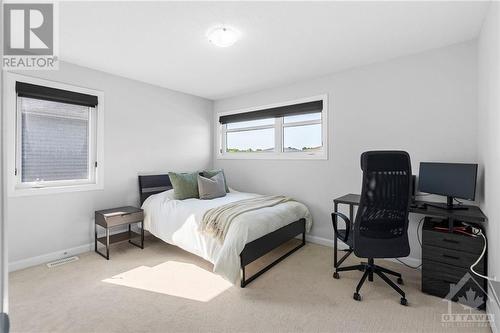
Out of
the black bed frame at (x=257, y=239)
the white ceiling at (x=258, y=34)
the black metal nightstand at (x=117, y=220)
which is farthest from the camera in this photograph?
the black metal nightstand at (x=117, y=220)

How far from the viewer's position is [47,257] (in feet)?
9.90

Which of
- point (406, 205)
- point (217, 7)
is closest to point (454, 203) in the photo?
point (406, 205)

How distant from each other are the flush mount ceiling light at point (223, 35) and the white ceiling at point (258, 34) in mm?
70

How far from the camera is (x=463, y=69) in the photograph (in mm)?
2652

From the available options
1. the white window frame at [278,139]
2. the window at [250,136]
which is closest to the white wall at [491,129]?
the white window frame at [278,139]

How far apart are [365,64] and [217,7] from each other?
2131 millimetres

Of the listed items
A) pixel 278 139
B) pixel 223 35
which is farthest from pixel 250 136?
pixel 223 35

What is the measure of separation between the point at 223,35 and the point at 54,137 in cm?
250

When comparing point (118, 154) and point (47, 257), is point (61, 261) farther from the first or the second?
point (118, 154)

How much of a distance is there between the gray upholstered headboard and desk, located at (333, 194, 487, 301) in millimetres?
3473

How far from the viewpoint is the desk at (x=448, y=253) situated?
6.99ft

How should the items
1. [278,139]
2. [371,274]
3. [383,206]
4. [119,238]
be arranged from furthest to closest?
[278,139], [119,238], [371,274], [383,206]

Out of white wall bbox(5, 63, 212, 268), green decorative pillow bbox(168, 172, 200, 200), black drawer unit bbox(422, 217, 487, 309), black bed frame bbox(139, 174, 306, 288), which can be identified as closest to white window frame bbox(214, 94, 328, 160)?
white wall bbox(5, 63, 212, 268)

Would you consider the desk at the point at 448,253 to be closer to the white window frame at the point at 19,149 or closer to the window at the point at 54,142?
the white window frame at the point at 19,149
